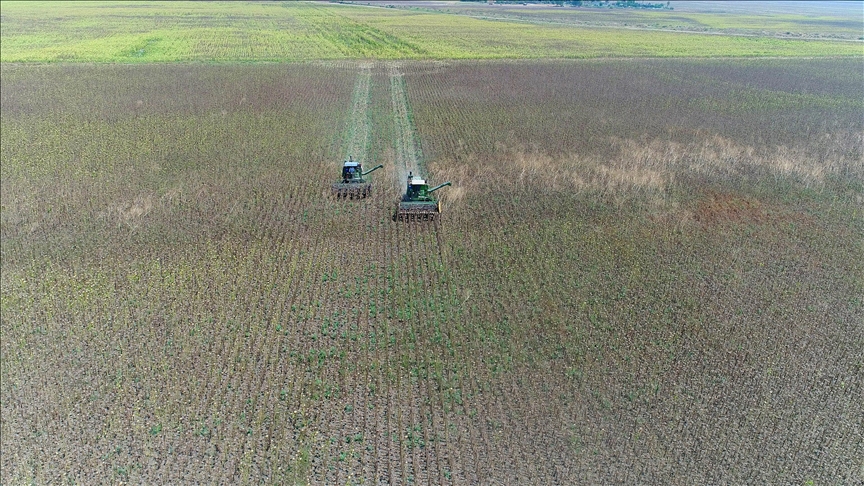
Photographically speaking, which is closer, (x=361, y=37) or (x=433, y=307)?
(x=433, y=307)

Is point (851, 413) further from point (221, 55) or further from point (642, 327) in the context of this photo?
point (221, 55)

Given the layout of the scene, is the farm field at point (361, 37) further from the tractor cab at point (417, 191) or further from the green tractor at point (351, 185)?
the tractor cab at point (417, 191)

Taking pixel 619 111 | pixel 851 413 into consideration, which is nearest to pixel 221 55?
pixel 619 111

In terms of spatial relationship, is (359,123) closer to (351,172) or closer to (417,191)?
(351,172)

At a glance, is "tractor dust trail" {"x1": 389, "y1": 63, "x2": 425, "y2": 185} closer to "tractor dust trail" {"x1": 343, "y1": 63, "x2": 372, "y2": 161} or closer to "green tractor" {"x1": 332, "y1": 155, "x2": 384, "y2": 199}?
"tractor dust trail" {"x1": 343, "y1": 63, "x2": 372, "y2": 161}

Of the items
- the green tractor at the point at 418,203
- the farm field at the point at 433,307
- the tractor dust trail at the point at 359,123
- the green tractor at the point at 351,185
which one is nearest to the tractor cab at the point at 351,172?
the green tractor at the point at 351,185

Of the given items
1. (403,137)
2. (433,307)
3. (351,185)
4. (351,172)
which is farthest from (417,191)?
(403,137)
